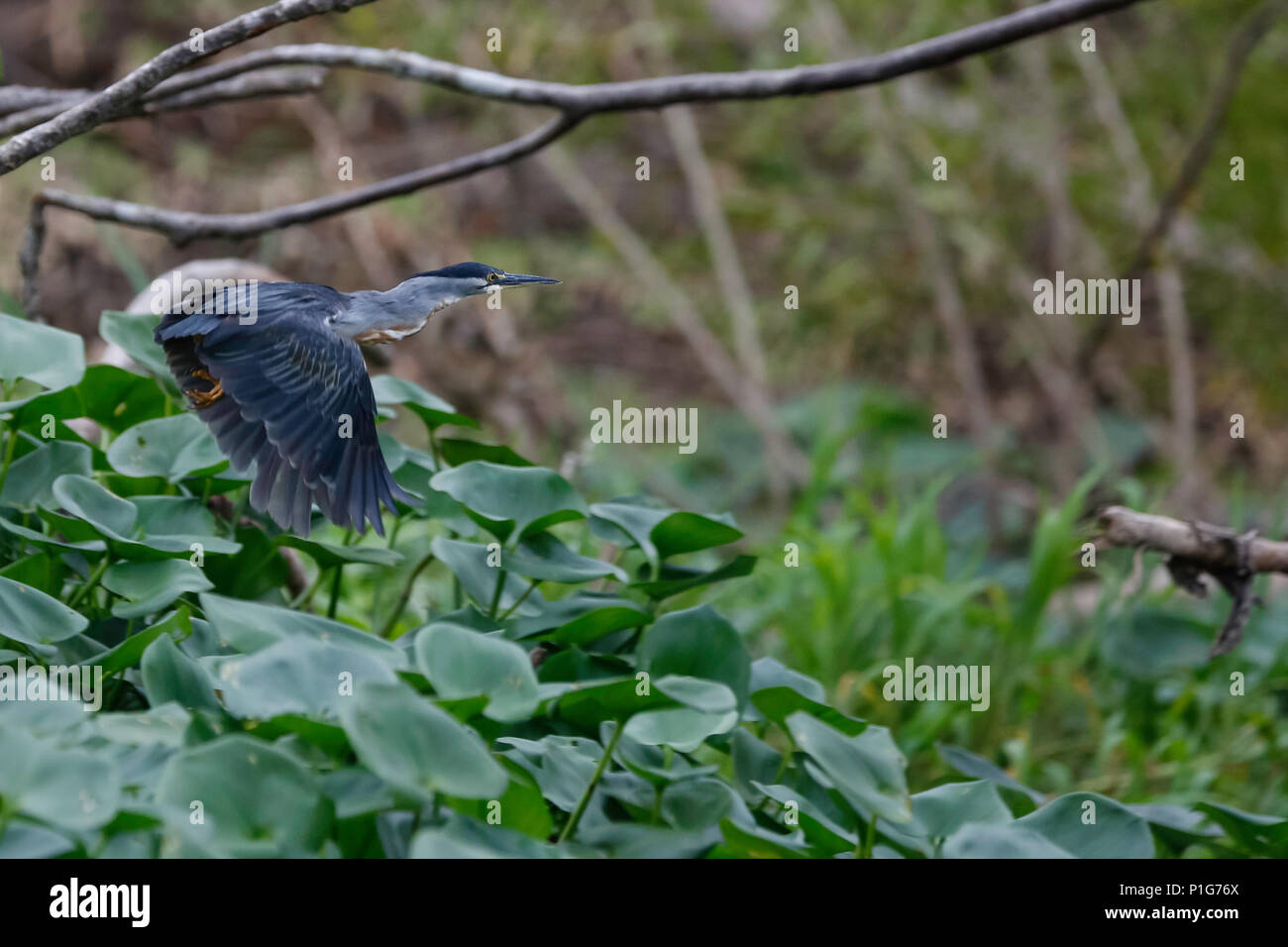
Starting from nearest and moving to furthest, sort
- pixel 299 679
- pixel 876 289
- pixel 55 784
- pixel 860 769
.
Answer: pixel 55 784
pixel 299 679
pixel 860 769
pixel 876 289

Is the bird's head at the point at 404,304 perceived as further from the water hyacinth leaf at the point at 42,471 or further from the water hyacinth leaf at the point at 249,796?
the water hyacinth leaf at the point at 249,796

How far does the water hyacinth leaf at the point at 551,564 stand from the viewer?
139 cm

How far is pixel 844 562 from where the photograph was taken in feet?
10.2

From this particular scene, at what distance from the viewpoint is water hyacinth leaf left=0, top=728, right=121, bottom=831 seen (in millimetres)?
827

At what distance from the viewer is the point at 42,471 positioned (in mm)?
1462

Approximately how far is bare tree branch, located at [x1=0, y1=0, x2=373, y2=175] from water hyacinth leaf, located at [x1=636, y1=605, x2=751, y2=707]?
2.63 ft

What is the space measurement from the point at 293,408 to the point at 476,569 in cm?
29

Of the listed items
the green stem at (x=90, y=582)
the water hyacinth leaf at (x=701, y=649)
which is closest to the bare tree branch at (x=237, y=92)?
the green stem at (x=90, y=582)

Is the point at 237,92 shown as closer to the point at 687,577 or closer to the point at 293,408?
the point at 293,408

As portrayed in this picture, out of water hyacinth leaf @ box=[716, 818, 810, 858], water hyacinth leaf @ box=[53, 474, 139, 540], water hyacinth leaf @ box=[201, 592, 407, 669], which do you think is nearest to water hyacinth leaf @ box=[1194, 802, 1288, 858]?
water hyacinth leaf @ box=[716, 818, 810, 858]

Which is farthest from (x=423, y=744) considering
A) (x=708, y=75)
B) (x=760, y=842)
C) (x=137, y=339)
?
(x=708, y=75)

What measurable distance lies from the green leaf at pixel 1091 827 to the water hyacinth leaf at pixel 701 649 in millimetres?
318

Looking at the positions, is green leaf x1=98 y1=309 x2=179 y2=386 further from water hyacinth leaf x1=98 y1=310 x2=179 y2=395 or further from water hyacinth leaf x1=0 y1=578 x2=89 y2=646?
water hyacinth leaf x1=0 y1=578 x2=89 y2=646

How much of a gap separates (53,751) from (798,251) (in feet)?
14.6
